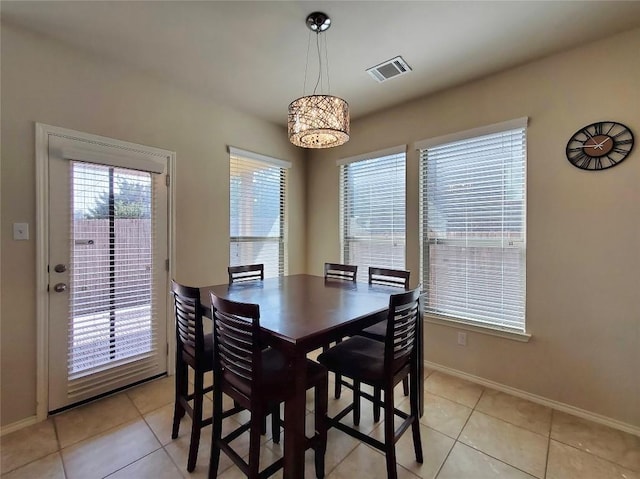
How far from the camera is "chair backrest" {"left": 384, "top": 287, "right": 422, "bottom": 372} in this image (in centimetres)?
146

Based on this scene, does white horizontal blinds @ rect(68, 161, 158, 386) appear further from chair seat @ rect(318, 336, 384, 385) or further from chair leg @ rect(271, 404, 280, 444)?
chair seat @ rect(318, 336, 384, 385)

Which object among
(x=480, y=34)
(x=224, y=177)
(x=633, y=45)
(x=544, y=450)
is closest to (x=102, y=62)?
(x=224, y=177)

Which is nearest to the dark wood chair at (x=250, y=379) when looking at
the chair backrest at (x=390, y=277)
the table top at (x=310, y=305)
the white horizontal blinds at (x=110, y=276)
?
the table top at (x=310, y=305)

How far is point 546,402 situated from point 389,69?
2.93m

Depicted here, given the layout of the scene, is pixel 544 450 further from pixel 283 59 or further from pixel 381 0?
pixel 283 59

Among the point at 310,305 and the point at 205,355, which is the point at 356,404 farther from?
the point at 205,355

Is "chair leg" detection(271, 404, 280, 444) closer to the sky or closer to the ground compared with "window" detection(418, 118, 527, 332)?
closer to the ground

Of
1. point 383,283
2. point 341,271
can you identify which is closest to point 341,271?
point 341,271

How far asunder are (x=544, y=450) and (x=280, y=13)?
3.17 metres

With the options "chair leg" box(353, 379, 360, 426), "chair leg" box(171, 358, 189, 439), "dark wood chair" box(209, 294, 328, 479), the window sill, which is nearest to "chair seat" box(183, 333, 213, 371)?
"chair leg" box(171, 358, 189, 439)

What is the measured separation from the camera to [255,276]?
2.89 m

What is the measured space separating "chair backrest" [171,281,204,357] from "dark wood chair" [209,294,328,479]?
0.61ft

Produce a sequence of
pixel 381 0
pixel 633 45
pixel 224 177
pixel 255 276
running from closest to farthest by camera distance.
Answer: pixel 381 0
pixel 633 45
pixel 255 276
pixel 224 177

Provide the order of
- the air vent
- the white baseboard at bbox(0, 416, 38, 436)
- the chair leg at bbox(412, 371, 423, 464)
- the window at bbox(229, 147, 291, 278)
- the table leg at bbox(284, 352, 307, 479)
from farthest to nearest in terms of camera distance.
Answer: the window at bbox(229, 147, 291, 278) < the air vent < the white baseboard at bbox(0, 416, 38, 436) < the chair leg at bbox(412, 371, 423, 464) < the table leg at bbox(284, 352, 307, 479)
